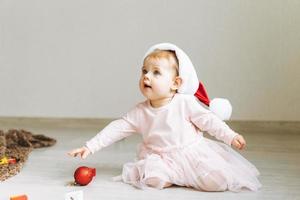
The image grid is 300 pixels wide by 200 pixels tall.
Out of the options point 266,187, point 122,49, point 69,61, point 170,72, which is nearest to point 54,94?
point 69,61

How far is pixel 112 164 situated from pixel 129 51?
2.57ft

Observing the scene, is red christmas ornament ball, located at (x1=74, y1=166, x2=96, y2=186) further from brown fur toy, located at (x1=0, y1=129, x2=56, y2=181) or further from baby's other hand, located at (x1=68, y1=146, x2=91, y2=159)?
brown fur toy, located at (x1=0, y1=129, x2=56, y2=181)

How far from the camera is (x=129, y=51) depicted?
2277mm

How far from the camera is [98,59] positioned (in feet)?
7.59

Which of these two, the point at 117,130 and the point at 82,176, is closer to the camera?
the point at 82,176

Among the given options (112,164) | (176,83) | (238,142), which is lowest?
(112,164)

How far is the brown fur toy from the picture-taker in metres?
1.51

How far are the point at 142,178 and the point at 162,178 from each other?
7 cm

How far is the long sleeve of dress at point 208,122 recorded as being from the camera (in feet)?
4.39

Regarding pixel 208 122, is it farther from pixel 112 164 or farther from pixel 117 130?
pixel 112 164

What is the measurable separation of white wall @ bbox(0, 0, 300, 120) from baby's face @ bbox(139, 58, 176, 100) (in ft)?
2.82

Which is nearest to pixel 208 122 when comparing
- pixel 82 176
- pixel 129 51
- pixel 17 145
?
pixel 82 176

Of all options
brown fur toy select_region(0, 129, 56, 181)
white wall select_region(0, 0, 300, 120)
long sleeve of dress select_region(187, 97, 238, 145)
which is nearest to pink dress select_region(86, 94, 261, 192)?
long sleeve of dress select_region(187, 97, 238, 145)

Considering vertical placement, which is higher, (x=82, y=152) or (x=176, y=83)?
(x=176, y=83)
